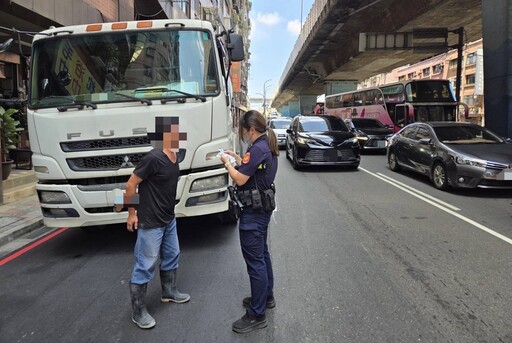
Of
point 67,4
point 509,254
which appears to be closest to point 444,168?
point 509,254

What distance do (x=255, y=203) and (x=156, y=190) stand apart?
32.8 inches

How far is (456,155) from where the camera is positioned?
884cm

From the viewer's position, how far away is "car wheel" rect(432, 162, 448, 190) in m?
9.20

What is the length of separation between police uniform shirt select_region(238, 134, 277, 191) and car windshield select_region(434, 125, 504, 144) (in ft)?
24.5

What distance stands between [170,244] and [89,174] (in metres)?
1.55

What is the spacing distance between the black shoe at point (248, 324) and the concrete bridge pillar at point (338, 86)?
41577 mm

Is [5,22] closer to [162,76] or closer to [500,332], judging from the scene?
[162,76]

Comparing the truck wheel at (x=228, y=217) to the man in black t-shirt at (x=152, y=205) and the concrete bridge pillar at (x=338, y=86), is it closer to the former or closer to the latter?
the man in black t-shirt at (x=152, y=205)

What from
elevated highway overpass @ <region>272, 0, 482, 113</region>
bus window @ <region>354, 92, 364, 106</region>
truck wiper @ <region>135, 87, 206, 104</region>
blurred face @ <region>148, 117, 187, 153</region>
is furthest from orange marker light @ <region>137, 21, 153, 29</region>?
bus window @ <region>354, 92, 364, 106</region>

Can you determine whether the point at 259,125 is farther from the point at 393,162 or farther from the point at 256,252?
the point at 393,162

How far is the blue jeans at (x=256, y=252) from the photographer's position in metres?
3.37

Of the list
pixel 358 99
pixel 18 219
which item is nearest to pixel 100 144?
pixel 18 219

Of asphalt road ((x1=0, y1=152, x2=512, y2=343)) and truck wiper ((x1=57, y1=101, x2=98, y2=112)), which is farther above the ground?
truck wiper ((x1=57, y1=101, x2=98, y2=112))

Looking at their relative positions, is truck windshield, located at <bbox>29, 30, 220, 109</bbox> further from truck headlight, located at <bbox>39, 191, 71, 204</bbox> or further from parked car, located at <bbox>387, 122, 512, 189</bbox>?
parked car, located at <bbox>387, 122, 512, 189</bbox>
